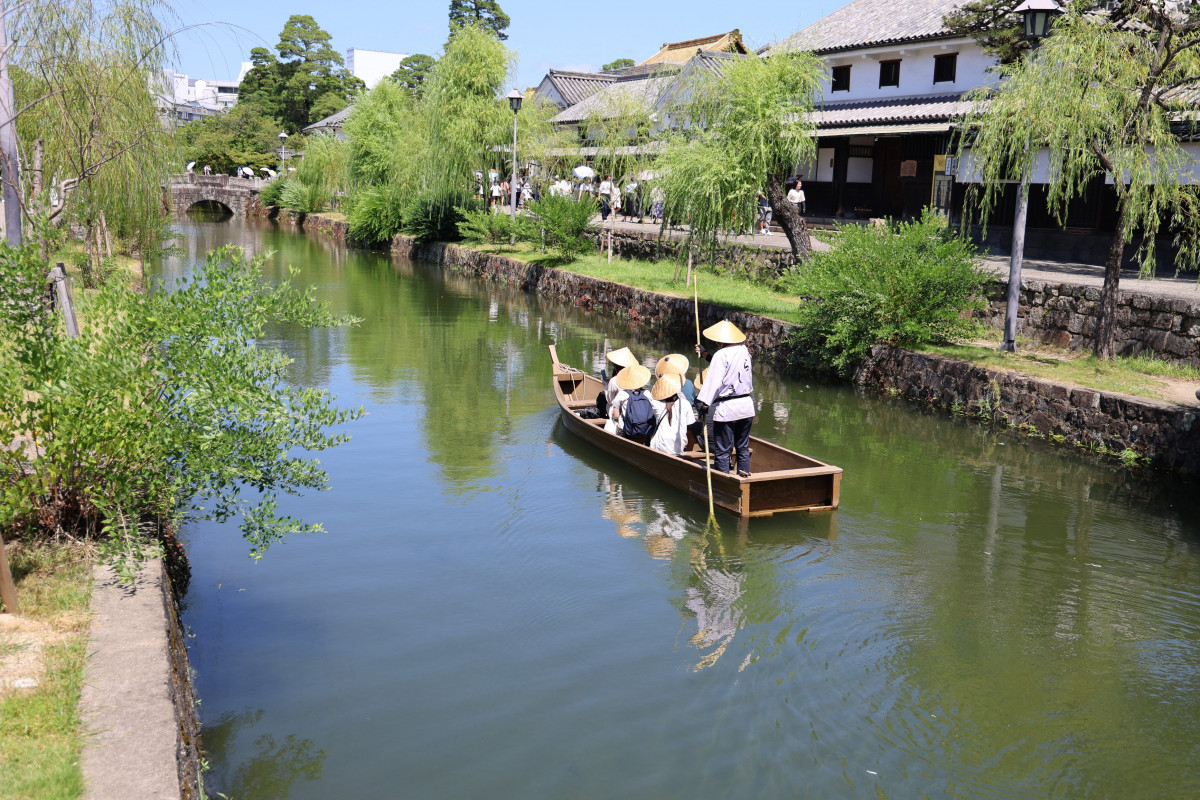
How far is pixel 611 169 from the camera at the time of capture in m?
27.8

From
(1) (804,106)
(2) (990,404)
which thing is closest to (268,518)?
(2) (990,404)

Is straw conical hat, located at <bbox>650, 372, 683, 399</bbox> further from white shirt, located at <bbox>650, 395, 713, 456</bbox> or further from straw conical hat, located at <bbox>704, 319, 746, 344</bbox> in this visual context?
straw conical hat, located at <bbox>704, 319, 746, 344</bbox>

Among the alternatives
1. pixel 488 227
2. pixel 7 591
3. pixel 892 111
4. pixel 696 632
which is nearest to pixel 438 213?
pixel 488 227

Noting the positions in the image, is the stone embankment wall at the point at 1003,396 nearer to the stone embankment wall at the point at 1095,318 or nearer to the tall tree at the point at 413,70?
the stone embankment wall at the point at 1095,318

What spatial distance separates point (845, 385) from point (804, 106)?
196 inches

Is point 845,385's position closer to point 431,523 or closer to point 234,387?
point 431,523

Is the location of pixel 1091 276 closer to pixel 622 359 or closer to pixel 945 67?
pixel 945 67

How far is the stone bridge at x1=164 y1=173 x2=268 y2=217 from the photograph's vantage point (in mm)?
52656

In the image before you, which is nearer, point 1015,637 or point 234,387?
point 234,387

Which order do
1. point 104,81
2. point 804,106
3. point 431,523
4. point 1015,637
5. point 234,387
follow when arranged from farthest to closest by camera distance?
1. point 804,106
2. point 104,81
3. point 431,523
4. point 1015,637
5. point 234,387

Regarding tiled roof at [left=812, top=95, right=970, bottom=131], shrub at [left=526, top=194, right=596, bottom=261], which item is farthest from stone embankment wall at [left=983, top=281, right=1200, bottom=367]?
shrub at [left=526, top=194, right=596, bottom=261]

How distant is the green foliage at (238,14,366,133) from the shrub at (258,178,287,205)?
13.4 m

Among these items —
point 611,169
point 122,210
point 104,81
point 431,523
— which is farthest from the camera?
point 611,169

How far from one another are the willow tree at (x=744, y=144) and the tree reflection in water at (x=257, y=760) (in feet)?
40.8
